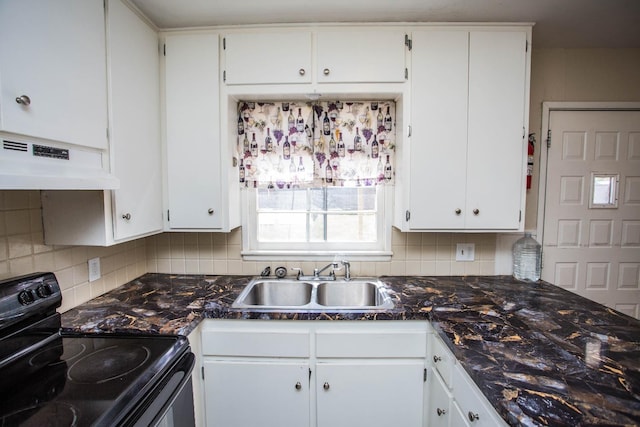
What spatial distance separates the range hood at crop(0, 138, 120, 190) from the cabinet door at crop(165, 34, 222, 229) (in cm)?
46

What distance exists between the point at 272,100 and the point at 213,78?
14.9 inches

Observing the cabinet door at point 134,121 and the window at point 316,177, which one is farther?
the window at point 316,177

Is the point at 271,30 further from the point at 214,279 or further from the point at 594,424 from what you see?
the point at 594,424

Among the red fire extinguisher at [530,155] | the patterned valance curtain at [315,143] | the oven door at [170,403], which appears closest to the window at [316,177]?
the patterned valance curtain at [315,143]

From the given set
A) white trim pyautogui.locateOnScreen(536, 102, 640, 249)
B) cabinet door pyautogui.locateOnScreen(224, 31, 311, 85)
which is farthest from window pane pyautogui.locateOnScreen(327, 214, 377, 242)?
white trim pyautogui.locateOnScreen(536, 102, 640, 249)

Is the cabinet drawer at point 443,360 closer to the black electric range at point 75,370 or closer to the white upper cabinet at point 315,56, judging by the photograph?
the black electric range at point 75,370

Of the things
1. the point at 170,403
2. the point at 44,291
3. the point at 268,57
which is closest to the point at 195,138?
the point at 268,57

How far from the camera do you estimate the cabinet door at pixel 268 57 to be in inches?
62.9

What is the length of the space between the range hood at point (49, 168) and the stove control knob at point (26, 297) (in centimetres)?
43

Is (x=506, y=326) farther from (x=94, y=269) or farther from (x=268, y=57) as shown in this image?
(x=94, y=269)

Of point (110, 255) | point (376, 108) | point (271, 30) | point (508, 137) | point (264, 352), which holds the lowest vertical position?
point (264, 352)

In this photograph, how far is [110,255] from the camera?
164 cm

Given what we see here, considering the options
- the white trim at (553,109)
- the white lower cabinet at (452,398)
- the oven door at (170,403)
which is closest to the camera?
the oven door at (170,403)

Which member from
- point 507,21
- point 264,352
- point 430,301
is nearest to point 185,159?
point 264,352
